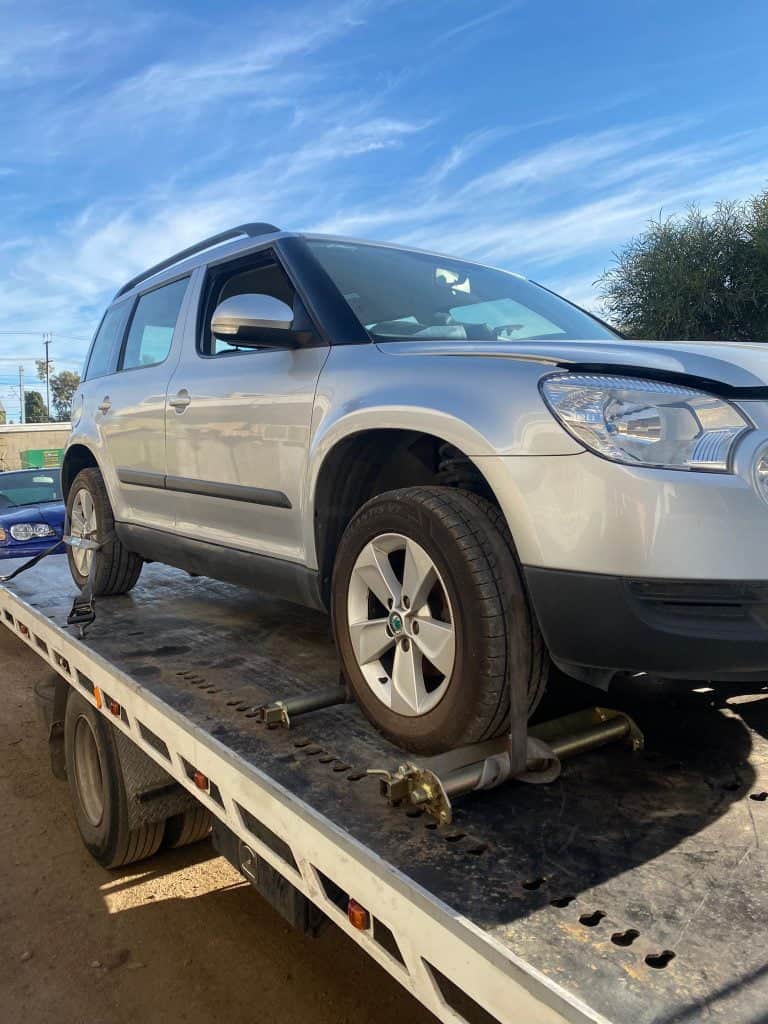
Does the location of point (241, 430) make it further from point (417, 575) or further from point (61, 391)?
point (61, 391)

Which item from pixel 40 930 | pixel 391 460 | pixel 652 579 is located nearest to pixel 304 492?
pixel 391 460

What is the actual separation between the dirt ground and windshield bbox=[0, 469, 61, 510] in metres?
5.34

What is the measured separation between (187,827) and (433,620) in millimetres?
1986

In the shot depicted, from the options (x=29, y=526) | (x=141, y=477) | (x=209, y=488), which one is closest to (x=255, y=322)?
(x=209, y=488)

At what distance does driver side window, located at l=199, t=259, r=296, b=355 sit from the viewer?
9.86ft

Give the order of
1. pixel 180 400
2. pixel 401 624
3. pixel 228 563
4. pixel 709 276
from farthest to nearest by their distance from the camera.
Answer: pixel 709 276 → pixel 180 400 → pixel 228 563 → pixel 401 624

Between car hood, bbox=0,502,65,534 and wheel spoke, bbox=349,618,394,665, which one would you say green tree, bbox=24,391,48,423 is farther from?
wheel spoke, bbox=349,618,394,665

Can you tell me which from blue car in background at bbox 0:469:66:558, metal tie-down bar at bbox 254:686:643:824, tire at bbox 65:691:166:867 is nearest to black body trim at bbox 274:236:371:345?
metal tie-down bar at bbox 254:686:643:824

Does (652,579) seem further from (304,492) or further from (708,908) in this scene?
(304,492)

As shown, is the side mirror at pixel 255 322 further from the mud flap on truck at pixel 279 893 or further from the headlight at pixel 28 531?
the headlight at pixel 28 531

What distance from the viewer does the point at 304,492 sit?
8.38ft

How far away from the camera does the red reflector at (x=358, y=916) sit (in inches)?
65.9

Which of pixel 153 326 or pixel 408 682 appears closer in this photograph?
pixel 408 682

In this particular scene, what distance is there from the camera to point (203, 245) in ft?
12.1
